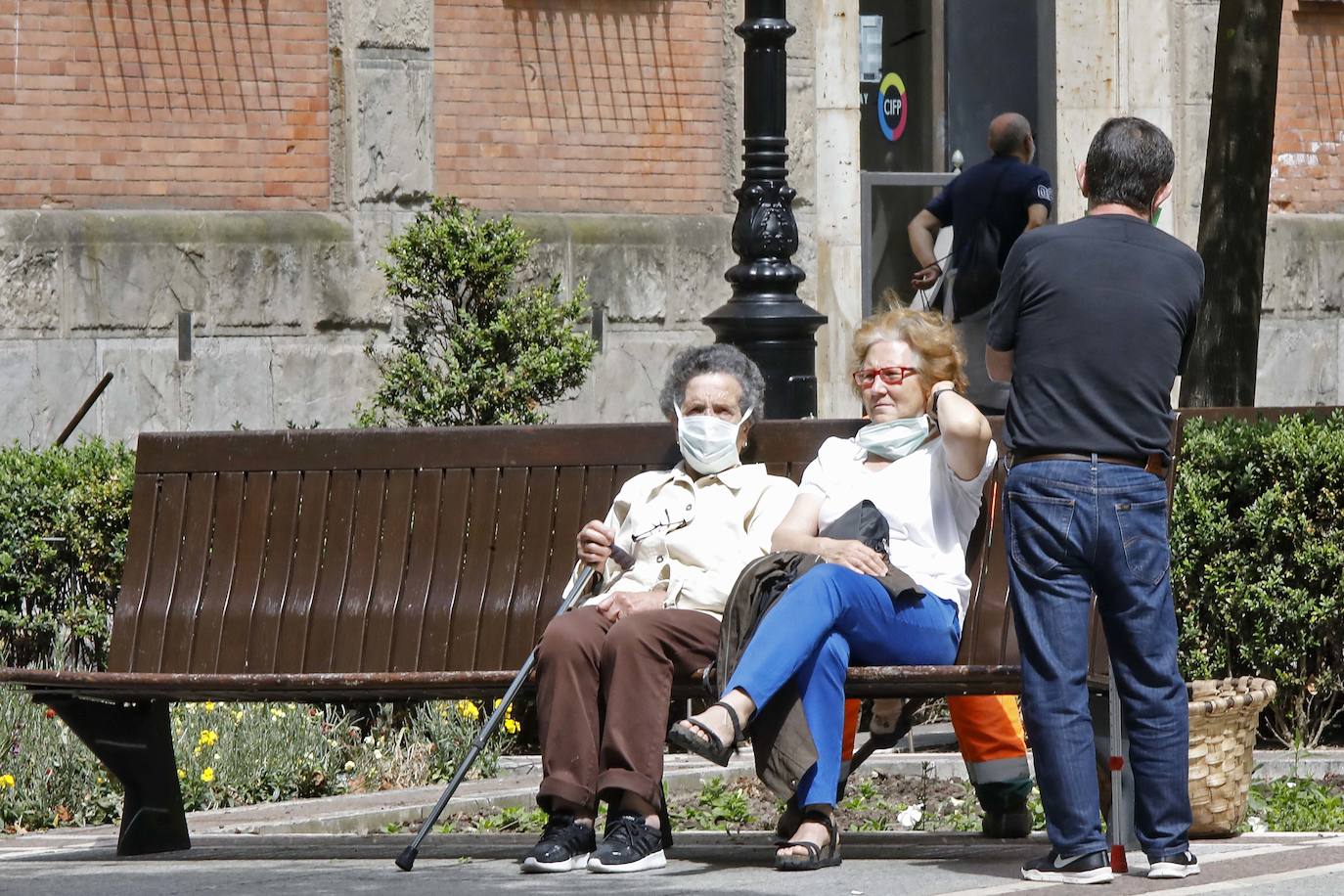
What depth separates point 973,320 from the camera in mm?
11648

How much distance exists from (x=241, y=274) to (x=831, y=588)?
8163 millimetres

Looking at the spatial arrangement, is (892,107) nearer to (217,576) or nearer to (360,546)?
(360,546)

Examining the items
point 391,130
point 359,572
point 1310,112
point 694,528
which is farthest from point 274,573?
point 1310,112

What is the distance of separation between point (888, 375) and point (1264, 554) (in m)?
2.08

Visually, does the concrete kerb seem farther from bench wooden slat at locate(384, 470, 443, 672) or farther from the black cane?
the black cane

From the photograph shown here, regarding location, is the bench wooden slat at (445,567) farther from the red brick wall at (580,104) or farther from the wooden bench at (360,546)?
the red brick wall at (580,104)

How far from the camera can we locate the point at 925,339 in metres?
6.00

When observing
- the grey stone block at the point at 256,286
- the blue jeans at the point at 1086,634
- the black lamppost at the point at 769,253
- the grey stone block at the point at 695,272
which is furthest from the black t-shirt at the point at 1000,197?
the blue jeans at the point at 1086,634

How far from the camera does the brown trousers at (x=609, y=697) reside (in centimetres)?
554

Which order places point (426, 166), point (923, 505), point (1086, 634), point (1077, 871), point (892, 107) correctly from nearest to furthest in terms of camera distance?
1. point (1077, 871)
2. point (1086, 634)
3. point (923, 505)
4. point (426, 166)
5. point (892, 107)

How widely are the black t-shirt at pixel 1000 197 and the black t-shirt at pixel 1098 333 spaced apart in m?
6.00

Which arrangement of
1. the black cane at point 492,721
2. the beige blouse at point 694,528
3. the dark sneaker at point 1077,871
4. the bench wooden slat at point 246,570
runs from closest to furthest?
the dark sneaker at point 1077,871 < the black cane at point 492,721 < the beige blouse at point 694,528 < the bench wooden slat at point 246,570

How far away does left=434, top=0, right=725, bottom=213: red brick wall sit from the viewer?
13.8m

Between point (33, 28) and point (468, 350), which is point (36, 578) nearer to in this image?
point (468, 350)
